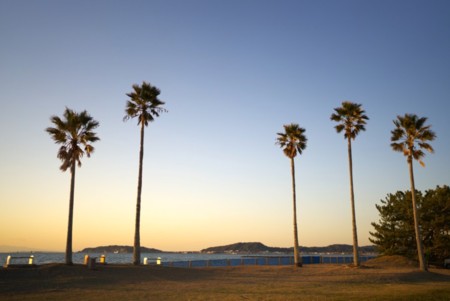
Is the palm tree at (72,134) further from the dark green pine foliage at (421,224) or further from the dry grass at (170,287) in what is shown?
the dark green pine foliage at (421,224)

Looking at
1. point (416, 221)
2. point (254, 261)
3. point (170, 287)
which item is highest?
point (416, 221)

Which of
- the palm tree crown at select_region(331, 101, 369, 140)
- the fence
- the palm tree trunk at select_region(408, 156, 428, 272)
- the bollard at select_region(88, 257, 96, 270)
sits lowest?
the fence

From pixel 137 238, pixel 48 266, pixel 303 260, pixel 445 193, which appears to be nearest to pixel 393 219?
pixel 445 193

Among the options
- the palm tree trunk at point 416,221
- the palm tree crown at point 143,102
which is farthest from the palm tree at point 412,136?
the palm tree crown at point 143,102

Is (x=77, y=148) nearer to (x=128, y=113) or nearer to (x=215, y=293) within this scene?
(x=128, y=113)

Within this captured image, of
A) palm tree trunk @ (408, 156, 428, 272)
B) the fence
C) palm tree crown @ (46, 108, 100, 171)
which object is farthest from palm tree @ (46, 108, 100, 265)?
palm tree trunk @ (408, 156, 428, 272)

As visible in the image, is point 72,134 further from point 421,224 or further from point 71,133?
point 421,224

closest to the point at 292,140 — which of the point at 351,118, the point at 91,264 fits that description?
the point at 351,118

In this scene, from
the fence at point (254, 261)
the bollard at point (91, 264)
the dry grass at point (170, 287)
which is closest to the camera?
the dry grass at point (170, 287)

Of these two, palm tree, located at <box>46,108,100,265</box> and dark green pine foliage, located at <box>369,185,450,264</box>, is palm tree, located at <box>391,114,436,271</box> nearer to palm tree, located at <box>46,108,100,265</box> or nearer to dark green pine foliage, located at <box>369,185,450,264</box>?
dark green pine foliage, located at <box>369,185,450,264</box>

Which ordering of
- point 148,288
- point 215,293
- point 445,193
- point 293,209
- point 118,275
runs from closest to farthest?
point 215,293 < point 148,288 < point 118,275 < point 293,209 < point 445,193

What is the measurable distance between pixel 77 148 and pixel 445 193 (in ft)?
145

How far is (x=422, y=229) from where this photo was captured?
165 ft

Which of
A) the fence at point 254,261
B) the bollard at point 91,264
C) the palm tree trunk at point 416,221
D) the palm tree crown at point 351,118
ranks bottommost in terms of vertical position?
the fence at point 254,261
